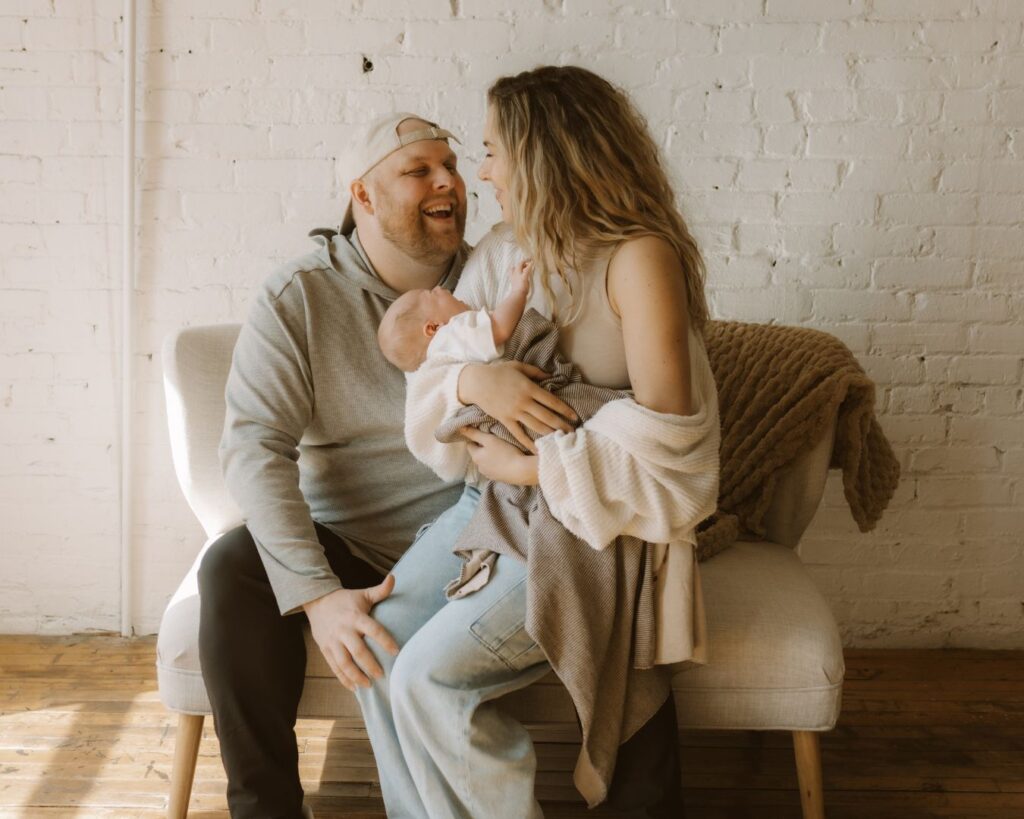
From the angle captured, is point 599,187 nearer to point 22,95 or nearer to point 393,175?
point 393,175

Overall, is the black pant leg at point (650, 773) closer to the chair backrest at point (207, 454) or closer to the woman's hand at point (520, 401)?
the woman's hand at point (520, 401)

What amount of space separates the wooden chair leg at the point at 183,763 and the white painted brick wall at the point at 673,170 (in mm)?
949

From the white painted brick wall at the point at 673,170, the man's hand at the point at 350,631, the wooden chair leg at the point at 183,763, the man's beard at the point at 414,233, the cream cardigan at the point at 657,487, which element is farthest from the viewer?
the white painted brick wall at the point at 673,170

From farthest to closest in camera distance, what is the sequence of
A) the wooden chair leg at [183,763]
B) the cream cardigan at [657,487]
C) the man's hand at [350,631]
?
the wooden chair leg at [183,763] < the man's hand at [350,631] < the cream cardigan at [657,487]

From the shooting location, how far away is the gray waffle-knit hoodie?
182cm

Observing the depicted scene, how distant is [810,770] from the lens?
171 cm

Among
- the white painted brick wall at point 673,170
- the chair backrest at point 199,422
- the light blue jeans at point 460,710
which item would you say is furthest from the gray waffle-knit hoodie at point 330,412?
the white painted brick wall at point 673,170

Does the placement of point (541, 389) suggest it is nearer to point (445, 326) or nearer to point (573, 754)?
point (445, 326)

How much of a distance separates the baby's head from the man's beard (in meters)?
0.17

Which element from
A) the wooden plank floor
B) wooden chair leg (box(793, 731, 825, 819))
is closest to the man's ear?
the wooden plank floor

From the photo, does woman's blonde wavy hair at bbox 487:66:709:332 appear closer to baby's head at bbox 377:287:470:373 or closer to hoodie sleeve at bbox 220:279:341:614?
baby's head at bbox 377:287:470:373

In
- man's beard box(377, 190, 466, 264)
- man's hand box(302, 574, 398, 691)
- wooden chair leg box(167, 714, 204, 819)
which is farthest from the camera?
man's beard box(377, 190, 466, 264)

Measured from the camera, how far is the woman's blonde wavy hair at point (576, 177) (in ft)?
5.14

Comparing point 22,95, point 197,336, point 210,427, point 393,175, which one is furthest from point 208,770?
point 22,95
